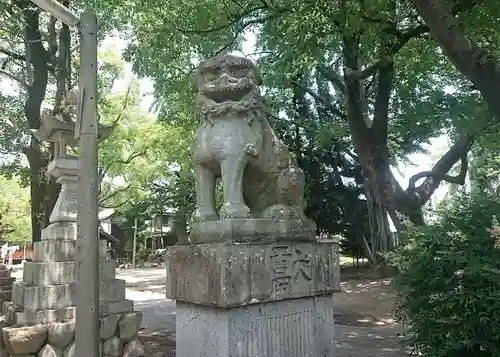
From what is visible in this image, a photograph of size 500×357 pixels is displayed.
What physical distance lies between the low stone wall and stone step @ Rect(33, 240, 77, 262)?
34.5 inches

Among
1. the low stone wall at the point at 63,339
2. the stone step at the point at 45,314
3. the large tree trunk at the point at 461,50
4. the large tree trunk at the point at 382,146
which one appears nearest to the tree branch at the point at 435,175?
the large tree trunk at the point at 382,146

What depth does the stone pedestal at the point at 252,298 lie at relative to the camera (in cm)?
299

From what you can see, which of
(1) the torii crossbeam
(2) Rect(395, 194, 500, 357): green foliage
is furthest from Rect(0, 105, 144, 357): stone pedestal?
(2) Rect(395, 194, 500, 357): green foliage

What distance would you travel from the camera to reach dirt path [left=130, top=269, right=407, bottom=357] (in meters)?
7.22

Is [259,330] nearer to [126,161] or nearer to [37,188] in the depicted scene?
[37,188]

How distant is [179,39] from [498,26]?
211 inches

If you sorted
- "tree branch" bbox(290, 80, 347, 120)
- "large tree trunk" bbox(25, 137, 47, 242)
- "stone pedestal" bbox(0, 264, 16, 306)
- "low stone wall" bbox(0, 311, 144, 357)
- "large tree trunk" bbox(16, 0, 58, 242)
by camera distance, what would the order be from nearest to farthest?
1. "low stone wall" bbox(0, 311, 144, 357)
2. "stone pedestal" bbox(0, 264, 16, 306)
3. "large tree trunk" bbox(25, 137, 47, 242)
4. "large tree trunk" bbox(16, 0, 58, 242)
5. "tree branch" bbox(290, 80, 347, 120)

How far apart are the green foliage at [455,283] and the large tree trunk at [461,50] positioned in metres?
1.46

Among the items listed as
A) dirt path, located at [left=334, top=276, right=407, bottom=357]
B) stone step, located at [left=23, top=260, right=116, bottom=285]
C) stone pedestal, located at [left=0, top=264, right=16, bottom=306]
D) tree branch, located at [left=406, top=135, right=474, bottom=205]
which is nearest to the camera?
stone step, located at [left=23, top=260, right=116, bottom=285]

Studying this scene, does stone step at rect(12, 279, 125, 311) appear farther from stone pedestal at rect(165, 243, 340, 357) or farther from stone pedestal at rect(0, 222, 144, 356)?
stone pedestal at rect(165, 243, 340, 357)

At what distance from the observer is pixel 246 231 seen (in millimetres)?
3197

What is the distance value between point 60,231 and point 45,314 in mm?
1145

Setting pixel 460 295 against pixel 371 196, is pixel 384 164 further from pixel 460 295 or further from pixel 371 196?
pixel 371 196

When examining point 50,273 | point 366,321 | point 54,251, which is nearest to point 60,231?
point 54,251
